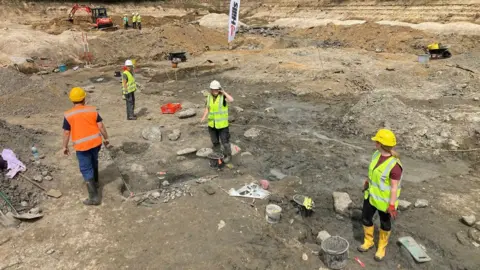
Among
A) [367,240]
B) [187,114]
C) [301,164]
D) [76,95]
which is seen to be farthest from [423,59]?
[76,95]

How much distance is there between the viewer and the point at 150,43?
2092 centimetres

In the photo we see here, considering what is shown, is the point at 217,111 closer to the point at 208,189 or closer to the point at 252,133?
the point at 208,189

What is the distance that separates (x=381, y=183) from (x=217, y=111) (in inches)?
138

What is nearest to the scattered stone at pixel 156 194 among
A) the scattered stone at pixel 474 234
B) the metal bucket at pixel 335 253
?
the metal bucket at pixel 335 253

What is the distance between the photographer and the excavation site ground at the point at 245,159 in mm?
4504

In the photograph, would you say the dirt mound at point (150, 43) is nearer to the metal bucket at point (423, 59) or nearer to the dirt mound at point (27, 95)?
the dirt mound at point (27, 95)

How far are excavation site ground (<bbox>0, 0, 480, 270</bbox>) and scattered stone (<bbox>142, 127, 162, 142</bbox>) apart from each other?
4cm

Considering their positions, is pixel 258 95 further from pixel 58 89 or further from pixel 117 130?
pixel 58 89

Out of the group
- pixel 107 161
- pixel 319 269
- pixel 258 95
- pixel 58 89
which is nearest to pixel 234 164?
pixel 107 161

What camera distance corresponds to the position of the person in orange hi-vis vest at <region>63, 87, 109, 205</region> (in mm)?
5039

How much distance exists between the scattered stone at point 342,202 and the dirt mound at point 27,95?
9.50 metres

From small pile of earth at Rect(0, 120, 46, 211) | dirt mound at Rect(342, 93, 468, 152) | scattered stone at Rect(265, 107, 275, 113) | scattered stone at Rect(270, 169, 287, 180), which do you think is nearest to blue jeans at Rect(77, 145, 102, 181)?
small pile of earth at Rect(0, 120, 46, 211)

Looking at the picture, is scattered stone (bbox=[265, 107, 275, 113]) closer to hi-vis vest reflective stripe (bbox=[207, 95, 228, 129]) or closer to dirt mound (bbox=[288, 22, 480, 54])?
hi-vis vest reflective stripe (bbox=[207, 95, 228, 129])

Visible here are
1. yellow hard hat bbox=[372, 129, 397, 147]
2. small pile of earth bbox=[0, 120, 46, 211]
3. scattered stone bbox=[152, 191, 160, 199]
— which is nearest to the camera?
yellow hard hat bbox=[372, 129, 397, 147]
